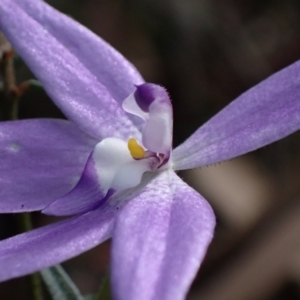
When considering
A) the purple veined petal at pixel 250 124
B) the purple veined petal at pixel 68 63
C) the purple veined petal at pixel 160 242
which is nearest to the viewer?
the purple veined petal at pixel 160 242

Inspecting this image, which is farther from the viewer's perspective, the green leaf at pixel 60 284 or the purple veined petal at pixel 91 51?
the green leaf at pixel 60 284

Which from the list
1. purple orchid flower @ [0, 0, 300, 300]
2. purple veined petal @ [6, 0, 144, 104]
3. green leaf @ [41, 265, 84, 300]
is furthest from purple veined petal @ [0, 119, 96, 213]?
green leaf @ [41, 265, 84, 300]

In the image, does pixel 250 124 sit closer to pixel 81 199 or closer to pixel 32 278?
pixel 81 199

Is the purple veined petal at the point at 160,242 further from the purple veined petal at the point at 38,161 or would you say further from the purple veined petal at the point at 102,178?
the purple veined petal at the point at 38,161

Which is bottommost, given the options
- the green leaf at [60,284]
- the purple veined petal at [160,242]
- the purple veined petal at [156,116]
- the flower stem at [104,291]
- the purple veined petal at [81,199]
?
the green leaf at [60,284]

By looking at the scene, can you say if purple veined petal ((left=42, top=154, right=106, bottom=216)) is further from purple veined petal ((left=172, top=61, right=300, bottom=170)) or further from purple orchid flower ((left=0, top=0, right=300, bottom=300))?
purple veined petal ((left=172, top=61, right=300, bottom=170))

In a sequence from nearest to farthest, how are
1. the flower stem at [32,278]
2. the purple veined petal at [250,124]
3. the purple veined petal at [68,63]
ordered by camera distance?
the purple veined petal at [250,124]
the purple veined petal at [68,63]
the flower stem at [32,278]

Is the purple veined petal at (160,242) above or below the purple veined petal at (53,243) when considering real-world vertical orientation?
above

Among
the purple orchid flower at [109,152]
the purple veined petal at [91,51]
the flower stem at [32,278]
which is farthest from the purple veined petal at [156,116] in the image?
the flower stem at [32,278]
